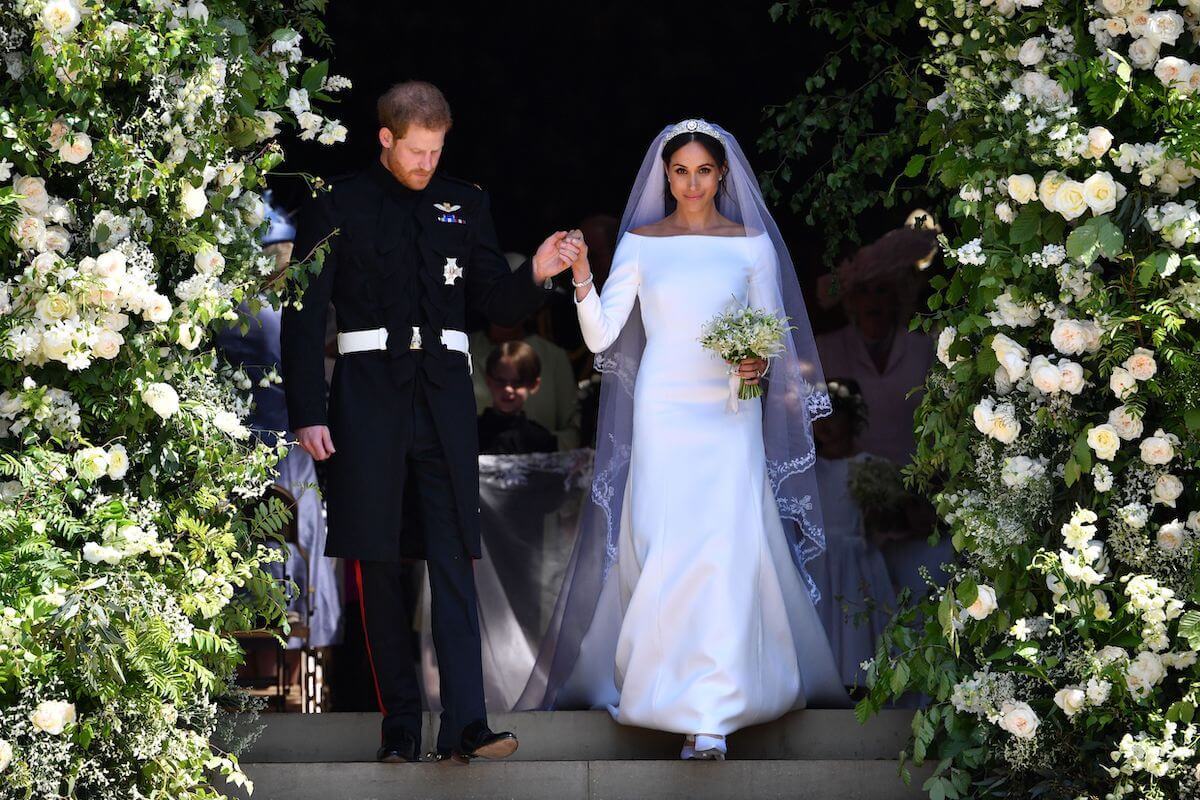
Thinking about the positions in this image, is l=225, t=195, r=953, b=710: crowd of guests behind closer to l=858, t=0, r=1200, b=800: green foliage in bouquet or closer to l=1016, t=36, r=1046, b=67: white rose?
l=858, t=0, r=1200, b=800: green foliage in bouquet

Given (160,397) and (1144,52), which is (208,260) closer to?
(160,397)

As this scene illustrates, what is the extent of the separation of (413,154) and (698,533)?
1528 mm

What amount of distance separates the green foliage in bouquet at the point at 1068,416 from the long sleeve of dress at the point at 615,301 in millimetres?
1254

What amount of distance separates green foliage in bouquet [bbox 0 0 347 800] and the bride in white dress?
49.2 inches

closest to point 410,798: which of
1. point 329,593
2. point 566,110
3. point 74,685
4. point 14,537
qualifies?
point 74,685

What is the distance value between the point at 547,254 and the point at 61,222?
1.47 m

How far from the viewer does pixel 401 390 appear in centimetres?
528

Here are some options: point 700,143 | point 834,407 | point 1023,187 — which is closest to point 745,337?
point 700,143

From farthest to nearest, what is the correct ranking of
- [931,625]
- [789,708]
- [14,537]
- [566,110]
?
[566,110] < [789,708] < [931,625] < [14,537]

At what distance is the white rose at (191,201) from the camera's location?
15.1 ft

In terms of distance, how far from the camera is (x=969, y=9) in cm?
496

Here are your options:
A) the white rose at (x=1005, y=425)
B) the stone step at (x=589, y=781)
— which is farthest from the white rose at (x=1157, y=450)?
the stone step at (x=589, y=781)

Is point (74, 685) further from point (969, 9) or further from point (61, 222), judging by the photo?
point (969, 9)

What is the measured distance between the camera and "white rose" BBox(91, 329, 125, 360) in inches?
175
